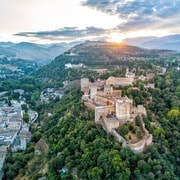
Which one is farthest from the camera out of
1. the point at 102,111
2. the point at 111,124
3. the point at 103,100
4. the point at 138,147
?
the point at 103,100

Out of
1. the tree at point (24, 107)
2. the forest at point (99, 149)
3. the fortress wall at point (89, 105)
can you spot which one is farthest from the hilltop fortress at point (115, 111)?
the tree at point (24, 107)

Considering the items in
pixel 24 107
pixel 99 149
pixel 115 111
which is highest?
pixel 115 111

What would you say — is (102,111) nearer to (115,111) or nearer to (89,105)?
(115,111)

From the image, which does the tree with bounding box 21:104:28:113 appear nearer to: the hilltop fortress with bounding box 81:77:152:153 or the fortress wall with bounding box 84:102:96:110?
the hilltop fortress with bounding box 81:77:152:153

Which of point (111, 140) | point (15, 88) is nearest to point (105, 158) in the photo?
point (111, 140)

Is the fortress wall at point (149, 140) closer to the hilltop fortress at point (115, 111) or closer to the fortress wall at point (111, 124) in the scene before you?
the hilltop fortress at point (115, 111)

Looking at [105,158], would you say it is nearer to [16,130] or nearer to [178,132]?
[178,132]

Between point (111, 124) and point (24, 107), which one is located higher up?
point (111, 124)

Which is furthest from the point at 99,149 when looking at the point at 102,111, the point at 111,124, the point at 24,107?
the point at 24,107
